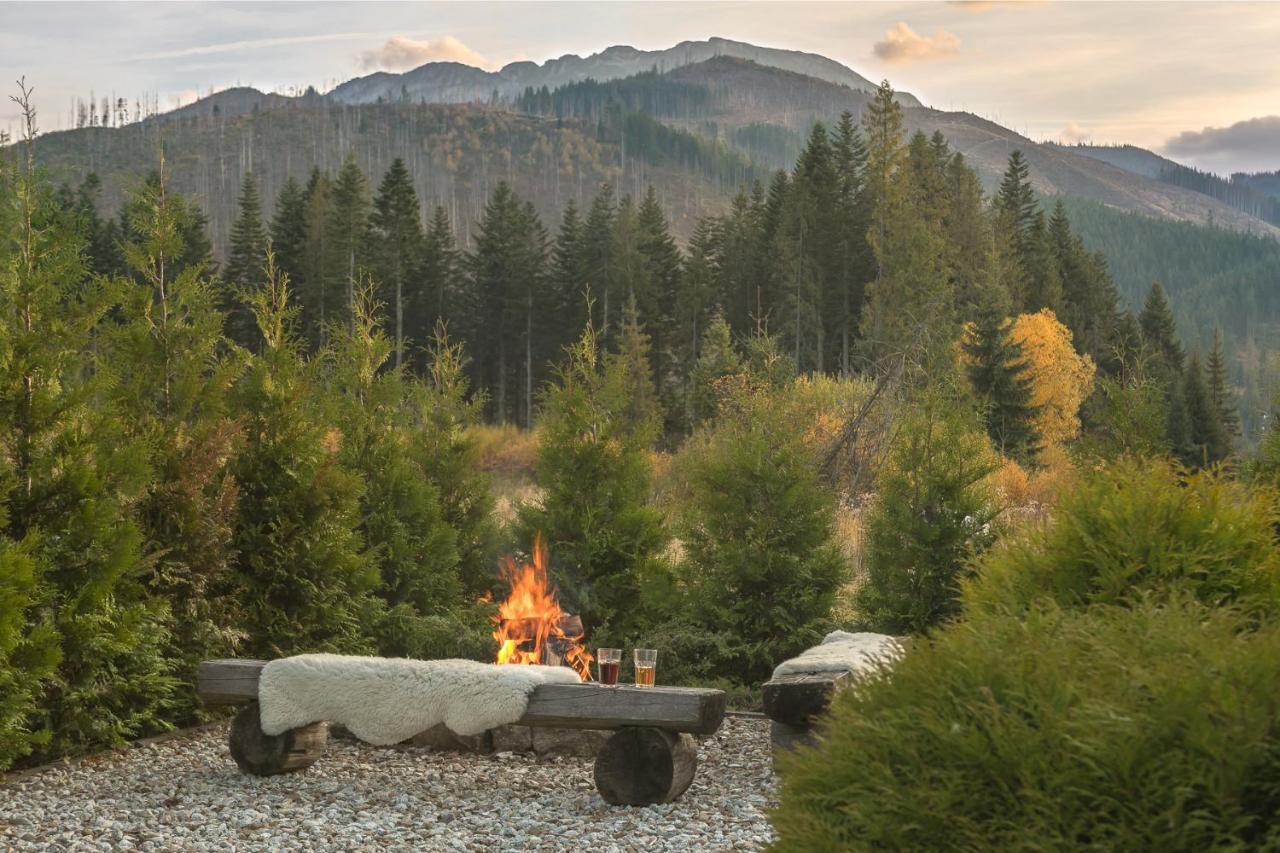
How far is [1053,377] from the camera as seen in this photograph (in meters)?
37.2

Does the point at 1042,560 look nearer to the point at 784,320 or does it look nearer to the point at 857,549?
the point at 857,549

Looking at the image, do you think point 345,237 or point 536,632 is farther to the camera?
point 345,237

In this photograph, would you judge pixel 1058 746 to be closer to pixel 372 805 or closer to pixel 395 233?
pixel 372 805

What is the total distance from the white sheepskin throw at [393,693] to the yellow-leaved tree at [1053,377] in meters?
31.2

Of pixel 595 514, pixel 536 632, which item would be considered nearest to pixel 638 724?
pixel 536 632

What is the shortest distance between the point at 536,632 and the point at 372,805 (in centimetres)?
215

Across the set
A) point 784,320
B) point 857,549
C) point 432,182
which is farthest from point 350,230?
point 432,182

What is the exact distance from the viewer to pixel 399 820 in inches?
231

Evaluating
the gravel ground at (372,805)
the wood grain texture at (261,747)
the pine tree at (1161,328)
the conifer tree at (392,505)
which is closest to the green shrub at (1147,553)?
the gravel ground at (372,805)

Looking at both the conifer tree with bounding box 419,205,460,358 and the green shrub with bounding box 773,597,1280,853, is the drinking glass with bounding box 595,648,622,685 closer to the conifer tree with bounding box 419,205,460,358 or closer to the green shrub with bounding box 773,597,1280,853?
the green shrub with bounding box 773,597,1280,853

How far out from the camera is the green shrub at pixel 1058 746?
230 cm

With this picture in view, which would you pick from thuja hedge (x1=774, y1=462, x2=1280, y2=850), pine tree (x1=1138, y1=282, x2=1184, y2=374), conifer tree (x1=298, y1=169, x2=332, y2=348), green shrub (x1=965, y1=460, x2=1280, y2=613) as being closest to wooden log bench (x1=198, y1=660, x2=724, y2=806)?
green shrub (x1=965, y1=460, x2=1280, y2=613)

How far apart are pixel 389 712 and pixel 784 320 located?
41.6 metres

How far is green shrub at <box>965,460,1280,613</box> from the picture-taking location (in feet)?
12.1
